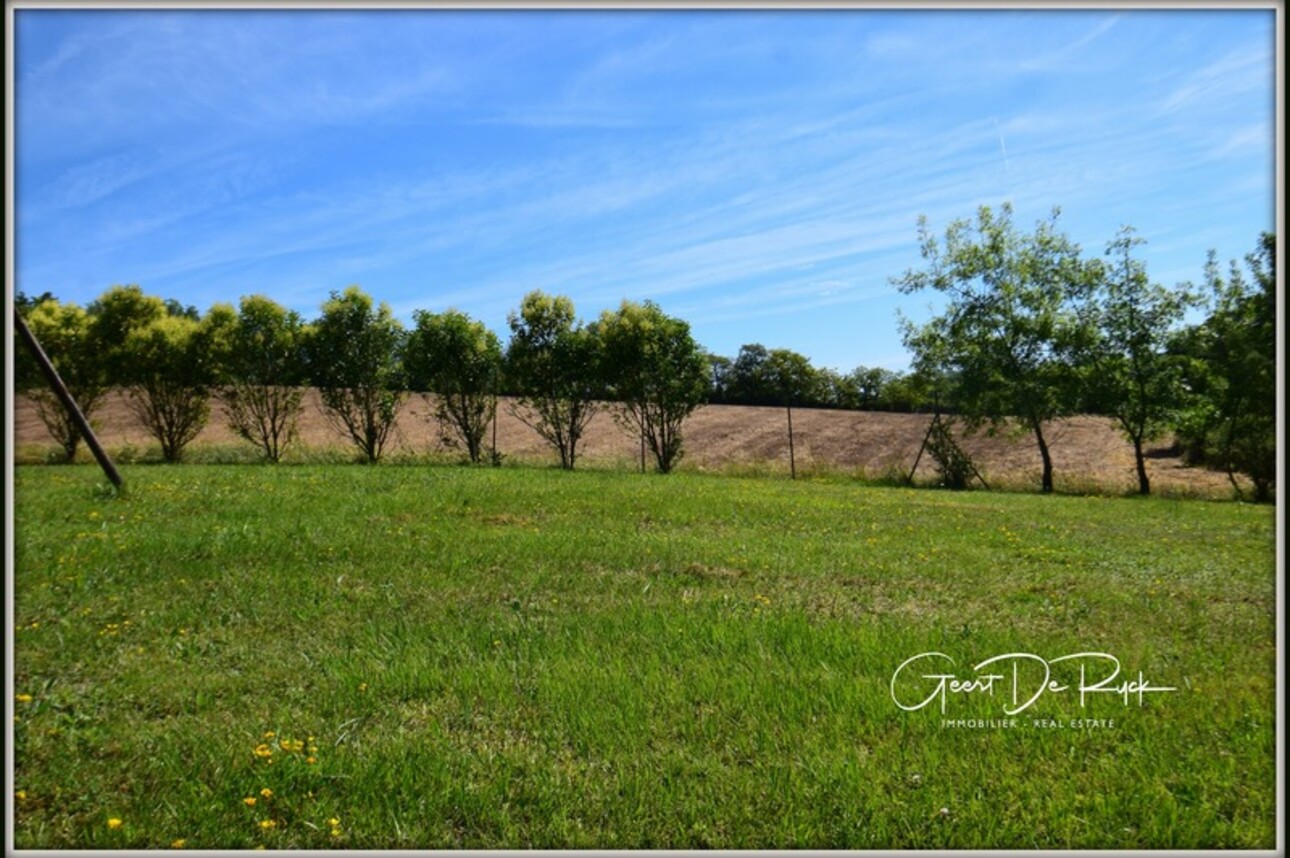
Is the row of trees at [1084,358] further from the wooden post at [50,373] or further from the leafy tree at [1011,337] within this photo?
the wooden post at [50,373]

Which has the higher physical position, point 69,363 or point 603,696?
point 69,363

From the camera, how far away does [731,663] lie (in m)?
3.70

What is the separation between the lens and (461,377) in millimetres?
18031

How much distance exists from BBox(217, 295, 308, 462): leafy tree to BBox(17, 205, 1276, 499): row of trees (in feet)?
0.11

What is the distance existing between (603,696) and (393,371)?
15.9 metres

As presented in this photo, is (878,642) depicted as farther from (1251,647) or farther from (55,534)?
(55,534)

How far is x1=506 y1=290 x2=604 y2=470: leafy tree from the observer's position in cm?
1750

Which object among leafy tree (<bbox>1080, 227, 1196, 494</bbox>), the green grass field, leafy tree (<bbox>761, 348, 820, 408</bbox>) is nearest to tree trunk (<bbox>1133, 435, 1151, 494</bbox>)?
leafy tree (<bbox>1080, 227, 1196, 494</bbox>)

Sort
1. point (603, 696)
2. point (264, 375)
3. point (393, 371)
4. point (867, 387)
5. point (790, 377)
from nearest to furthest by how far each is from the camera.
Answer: point (603, 696) → point (790, 377) → point (867, 387) → point (264, 375) → point (393, 371)

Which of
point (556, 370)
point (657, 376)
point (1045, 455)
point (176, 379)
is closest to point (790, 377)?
point (657, 376)

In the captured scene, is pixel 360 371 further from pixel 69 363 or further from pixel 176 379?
pixel 69 363

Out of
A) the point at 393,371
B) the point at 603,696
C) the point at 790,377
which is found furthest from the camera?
the point at 393,371

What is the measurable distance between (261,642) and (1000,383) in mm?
18285

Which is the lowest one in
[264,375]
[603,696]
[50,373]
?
[603,696]
